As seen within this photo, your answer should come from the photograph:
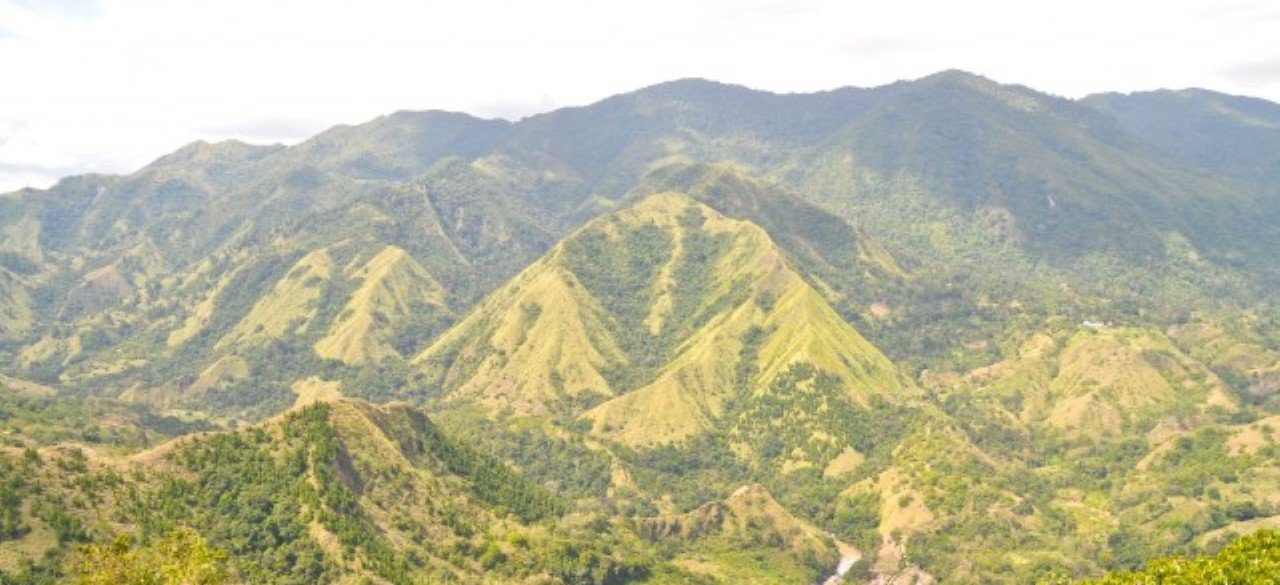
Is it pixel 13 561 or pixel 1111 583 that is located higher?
pixel 1111 583

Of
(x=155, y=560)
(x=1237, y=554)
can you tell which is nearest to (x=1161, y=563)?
(x=1237, y=554)

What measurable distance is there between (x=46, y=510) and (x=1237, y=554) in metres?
201

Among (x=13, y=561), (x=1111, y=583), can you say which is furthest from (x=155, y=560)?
(x=1111, y=583)

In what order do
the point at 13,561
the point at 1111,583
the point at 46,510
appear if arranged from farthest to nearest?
the point at 46,510 → the point at 13,561 → the point at 1111,583

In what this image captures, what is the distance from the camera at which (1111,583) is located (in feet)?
423

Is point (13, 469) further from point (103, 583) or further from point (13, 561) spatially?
point (103, 583)

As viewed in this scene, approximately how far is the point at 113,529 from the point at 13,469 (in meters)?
22.6

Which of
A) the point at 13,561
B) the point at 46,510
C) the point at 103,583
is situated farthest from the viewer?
the point at 46,510

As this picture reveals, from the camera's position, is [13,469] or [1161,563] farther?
[13,469]

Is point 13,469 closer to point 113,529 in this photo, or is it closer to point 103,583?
point 113,529

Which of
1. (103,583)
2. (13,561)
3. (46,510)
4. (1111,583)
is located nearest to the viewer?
(103,583)

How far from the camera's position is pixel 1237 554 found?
12694cm

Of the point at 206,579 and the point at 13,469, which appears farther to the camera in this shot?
the point at 13,469

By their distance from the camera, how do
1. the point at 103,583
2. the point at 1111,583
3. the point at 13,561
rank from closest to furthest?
the point at 103,583, the point at 1111,583, the point at 13,561
